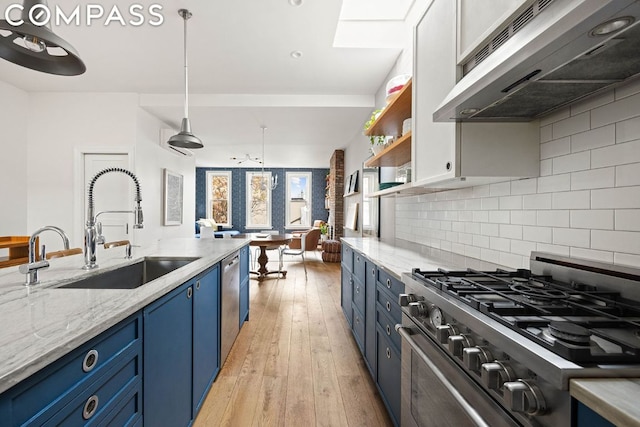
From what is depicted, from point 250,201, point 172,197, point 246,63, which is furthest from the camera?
point 250,201

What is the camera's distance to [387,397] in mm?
1662

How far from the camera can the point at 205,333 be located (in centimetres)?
184

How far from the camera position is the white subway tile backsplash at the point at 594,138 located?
101cm

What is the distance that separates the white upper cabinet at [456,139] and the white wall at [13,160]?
5.35 metres

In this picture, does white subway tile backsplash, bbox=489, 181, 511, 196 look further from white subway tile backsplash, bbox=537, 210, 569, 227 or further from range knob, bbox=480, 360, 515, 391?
range knob, bbox=480, 360, 515, 391

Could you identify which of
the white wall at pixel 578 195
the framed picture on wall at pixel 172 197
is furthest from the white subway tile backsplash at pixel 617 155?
the framed picture on wall at pixel 172 197

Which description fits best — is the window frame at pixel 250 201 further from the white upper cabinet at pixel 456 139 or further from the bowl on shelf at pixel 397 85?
the white upper cabinet at pixel 456 139

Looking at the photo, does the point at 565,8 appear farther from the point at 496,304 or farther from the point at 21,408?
the point at 21,408

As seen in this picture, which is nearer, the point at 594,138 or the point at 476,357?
the point at 476,357

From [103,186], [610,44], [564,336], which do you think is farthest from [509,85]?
[103,186]

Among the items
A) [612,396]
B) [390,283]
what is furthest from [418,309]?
[612,396]

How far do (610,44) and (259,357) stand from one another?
2.64m

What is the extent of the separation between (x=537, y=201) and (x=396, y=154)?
1.45 m

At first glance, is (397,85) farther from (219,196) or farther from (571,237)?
(219,196)
